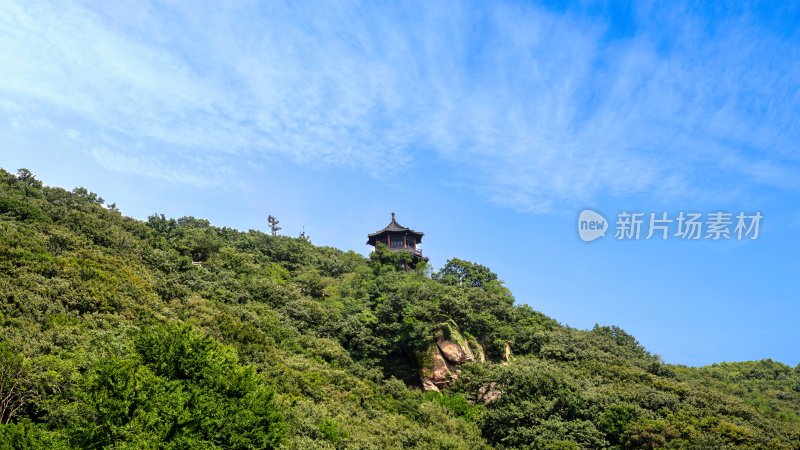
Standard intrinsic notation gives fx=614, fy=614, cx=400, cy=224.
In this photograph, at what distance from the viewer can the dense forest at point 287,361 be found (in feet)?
55.2

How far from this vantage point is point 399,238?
56438 millimetres

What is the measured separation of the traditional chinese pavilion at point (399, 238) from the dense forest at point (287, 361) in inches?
270

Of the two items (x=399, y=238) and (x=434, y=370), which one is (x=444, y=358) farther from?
(x=399, y=238)

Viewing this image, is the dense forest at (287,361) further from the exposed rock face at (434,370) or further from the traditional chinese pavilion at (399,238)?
the traditional chinese pavilion at (399,238)

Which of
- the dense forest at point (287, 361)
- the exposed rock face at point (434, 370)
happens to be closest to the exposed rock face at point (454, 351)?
the exposed rock face at point (434, 370)

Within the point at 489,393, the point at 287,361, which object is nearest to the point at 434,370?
the point at 489,393

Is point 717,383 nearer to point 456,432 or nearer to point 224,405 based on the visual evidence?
point 456,432

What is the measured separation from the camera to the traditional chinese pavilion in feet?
184

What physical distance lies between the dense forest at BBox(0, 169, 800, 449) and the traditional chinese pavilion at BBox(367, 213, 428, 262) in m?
6.86

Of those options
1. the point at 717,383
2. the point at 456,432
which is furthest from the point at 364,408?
the point at 717,383

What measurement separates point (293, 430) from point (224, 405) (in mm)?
4404

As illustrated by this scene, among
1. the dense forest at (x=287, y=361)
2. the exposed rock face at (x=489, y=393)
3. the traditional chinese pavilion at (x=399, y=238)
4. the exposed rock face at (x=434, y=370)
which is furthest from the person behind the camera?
the traditional chinese pavilion at (x=399, y=238)

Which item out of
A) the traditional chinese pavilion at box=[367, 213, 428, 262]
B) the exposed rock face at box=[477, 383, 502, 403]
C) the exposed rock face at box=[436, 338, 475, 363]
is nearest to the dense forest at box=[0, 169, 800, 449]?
the exposed rock face at box=[477, 383, 502, 403]

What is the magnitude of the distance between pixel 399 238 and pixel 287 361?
28.8 meters
